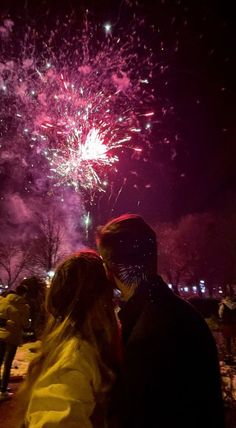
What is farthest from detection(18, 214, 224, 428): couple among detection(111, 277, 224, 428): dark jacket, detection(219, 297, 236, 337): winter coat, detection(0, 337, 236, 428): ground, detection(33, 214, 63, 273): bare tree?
detection(33, 214, 63, 273): bare tree

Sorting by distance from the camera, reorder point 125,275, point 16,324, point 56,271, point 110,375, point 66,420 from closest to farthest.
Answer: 1. point 66,420
2. point 110,375
3. point 125,275
4. point 56,271
5. point 16,324

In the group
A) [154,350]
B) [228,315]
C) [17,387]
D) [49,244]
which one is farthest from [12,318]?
[49,244]

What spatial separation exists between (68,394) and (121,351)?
12.0 inches

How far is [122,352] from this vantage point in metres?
1.64

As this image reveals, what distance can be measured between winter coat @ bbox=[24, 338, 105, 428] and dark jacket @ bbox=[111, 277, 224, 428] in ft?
0.35

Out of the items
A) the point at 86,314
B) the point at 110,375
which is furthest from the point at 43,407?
the point at 86,314

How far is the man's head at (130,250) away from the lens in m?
1.70

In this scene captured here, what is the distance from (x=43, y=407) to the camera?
1468mm

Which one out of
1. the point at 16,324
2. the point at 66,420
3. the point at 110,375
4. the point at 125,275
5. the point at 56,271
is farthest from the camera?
the point at 16,324

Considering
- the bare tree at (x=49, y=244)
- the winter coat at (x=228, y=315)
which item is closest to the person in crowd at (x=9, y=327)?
the winter coat at (x=228, y=315)

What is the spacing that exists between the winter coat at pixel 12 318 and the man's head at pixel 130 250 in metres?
5.26

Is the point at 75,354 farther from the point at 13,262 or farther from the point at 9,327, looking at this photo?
the point at 13,262

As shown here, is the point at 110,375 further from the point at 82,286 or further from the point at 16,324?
the point at 16,324

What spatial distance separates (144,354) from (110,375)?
0.76ft
